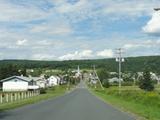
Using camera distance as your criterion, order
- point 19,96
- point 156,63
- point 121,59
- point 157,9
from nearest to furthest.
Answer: point 157,9 → point 19,96 → point 121,59 → point 156,63

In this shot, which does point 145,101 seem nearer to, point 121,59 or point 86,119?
point 86,119

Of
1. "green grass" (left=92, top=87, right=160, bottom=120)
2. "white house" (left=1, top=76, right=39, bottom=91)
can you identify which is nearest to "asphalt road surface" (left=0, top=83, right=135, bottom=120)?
"green grass" (left=92, top=87, right=160, bottom=120)

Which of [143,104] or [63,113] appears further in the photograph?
[143,104]

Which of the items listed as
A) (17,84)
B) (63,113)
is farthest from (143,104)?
(17,84)

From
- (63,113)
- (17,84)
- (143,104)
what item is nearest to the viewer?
(63,113)

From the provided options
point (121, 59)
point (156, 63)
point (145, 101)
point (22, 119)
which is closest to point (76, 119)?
point (22, 119)

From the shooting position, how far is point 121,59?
92.5 m

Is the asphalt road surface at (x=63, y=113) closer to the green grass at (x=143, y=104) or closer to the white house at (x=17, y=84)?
the green grass at (x=143, y=104)

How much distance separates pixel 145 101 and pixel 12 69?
372 ft

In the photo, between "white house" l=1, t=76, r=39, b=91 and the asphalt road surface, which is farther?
"white house" l=1, t=76, r=39, b=91

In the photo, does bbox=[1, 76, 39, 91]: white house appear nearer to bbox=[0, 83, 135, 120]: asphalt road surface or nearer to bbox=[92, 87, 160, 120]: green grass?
bbox=[92, 87, 160, 120]: green grass

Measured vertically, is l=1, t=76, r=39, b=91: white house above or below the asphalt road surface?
below

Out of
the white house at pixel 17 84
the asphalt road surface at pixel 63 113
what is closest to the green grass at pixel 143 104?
the asphalt road surface at pixel 63 113

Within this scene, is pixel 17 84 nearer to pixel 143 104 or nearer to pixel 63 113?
pixel 143 104
